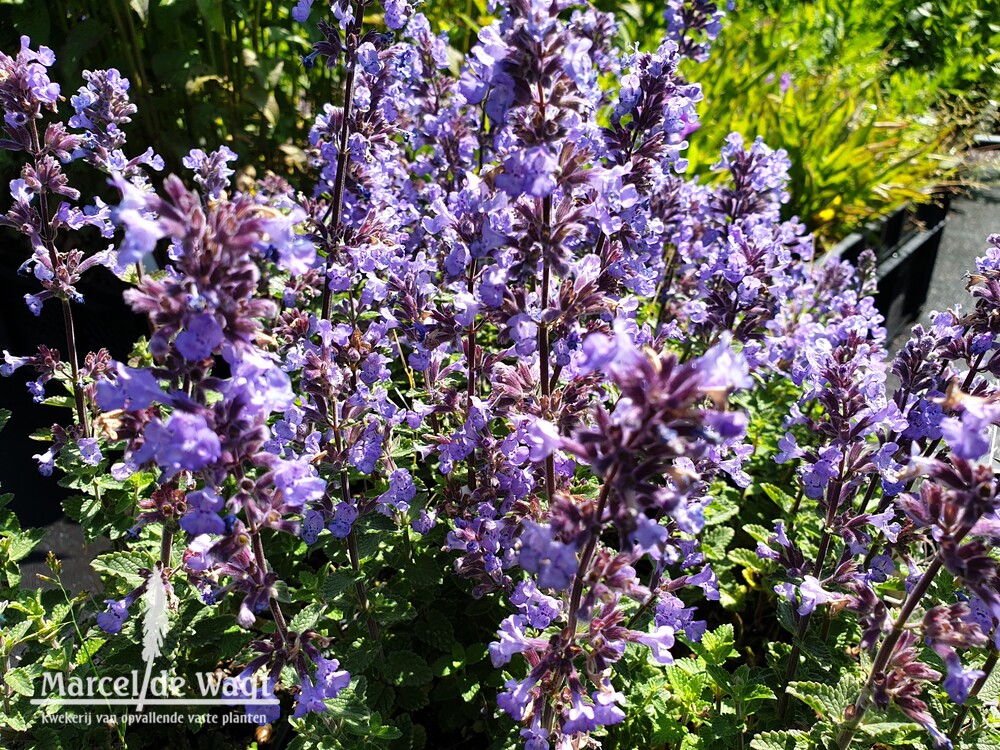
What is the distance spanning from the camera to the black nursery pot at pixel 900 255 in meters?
5.35

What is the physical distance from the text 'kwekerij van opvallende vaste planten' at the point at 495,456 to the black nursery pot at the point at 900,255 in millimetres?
2328

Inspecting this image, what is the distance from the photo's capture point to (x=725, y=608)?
10.8 feet

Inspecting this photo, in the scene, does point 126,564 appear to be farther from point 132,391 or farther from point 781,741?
point 781,741

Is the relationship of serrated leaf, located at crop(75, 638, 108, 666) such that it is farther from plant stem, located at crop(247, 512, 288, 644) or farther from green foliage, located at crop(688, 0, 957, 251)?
green foliage, located at crop(688, 0, 957, 251)

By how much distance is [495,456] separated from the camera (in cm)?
242

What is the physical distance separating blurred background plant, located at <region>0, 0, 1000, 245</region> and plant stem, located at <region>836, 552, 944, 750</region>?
4.29 meters

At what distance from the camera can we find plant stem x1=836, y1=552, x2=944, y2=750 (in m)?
1.74

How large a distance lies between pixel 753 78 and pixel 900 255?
230 centimetres

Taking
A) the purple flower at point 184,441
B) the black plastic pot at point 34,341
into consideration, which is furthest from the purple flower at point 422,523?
the black plastic pot at point 34,341

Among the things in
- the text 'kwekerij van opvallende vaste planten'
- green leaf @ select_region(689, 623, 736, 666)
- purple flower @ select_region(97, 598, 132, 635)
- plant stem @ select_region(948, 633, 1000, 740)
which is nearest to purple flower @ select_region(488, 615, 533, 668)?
the text 'kwekerij van opvallende vaste planten'

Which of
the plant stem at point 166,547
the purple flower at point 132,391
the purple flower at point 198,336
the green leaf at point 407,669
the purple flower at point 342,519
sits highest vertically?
the purple flower at point 198,336

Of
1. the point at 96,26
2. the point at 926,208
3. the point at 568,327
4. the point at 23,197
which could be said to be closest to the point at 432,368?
the point at 568,327

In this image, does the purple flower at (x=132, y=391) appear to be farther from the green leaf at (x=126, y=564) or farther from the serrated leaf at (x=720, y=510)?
→ the serrated leaf at (x=720, y=510)

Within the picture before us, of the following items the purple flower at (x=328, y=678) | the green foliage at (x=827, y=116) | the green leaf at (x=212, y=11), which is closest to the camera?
the purple flower at (x=328, y=678)
